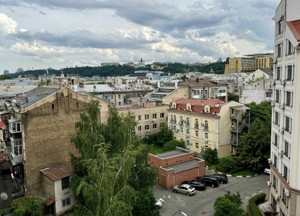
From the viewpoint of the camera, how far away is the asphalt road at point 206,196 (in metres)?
28.5

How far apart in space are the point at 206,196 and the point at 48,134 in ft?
60.3

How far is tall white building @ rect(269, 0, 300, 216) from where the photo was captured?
69.0 feet

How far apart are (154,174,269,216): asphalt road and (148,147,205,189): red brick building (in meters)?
1.34

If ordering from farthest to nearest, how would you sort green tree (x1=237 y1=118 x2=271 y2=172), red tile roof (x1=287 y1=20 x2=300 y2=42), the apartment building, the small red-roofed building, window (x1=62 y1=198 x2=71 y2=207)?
green tree (x1=237 y1=118 x2=271 y2=172), the apartment building, window (x1=62 y1=198 x2=71 y2=207), the small red-roofed building, red tile roof (x1=287 y1=20 x2=300 y2=42)

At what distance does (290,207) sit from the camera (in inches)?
838

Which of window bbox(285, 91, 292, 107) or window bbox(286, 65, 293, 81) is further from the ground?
window bbox(286, 65, 293, 81)

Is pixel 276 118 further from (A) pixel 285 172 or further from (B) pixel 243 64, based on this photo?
(B) pixel 243 64

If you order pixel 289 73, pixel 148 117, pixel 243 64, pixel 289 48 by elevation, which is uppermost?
pixel 243 64

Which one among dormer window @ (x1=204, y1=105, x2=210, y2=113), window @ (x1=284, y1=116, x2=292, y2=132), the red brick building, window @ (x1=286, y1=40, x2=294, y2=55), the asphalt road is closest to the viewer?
window @ (x1=286, y1=40, x2=294, y2=55)

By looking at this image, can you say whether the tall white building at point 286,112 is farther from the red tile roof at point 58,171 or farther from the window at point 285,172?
the red tile roof at point 58,171

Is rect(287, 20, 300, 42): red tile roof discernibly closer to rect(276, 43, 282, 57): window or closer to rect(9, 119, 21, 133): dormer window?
rect(276, 43, 282, 57): window

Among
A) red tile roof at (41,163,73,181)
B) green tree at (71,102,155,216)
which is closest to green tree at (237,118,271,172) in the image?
green tree at (71,102,155,216)

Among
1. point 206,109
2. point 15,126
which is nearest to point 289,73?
point 206,109

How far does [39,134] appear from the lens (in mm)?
30266
